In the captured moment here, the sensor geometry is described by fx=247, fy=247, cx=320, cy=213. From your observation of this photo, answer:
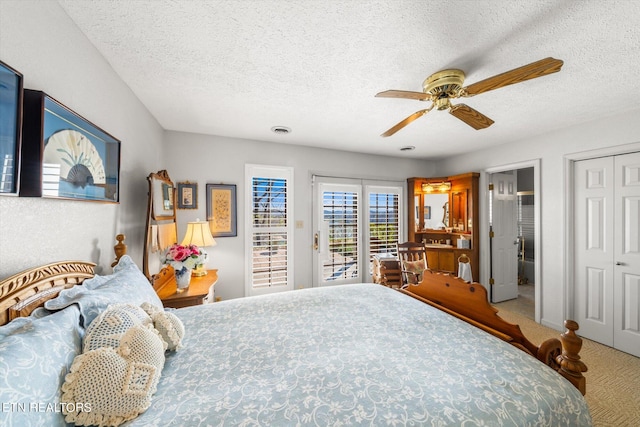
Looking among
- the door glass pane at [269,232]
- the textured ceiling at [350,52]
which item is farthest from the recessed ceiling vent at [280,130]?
the door glass pane at [269,232]

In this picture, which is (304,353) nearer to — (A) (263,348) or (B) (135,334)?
(A) (263,348)

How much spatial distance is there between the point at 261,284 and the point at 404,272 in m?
1.98

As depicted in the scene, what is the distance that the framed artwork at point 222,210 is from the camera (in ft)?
10.4

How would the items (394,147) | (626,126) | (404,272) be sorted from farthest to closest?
(394,147), (404,272), (626,126)

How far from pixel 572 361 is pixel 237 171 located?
3360 millimetres

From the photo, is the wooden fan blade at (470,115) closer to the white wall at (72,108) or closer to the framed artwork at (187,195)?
the white wall at (72,108)

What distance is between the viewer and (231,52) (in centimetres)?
157

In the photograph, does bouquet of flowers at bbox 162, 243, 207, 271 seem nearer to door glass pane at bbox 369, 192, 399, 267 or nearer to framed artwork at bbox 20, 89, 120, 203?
framed artwork at bbox 20, 89, 120, 203

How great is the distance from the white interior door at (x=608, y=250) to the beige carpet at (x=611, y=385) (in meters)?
0.22

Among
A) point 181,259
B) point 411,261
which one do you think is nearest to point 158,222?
point 181,259

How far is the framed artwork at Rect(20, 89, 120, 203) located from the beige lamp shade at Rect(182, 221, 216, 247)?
1.07 m

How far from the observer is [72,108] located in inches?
51.1

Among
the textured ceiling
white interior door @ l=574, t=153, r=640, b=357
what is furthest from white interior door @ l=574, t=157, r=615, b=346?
the textured ceiling

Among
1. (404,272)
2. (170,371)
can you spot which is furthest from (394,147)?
(170,371)
